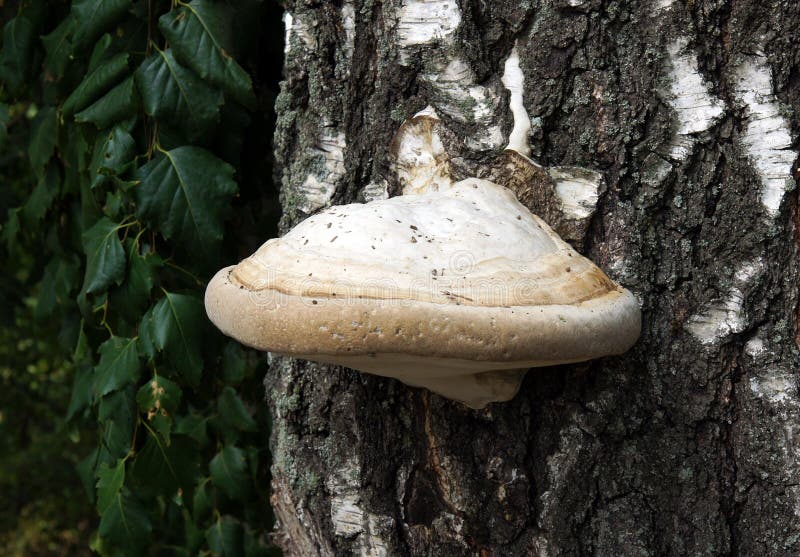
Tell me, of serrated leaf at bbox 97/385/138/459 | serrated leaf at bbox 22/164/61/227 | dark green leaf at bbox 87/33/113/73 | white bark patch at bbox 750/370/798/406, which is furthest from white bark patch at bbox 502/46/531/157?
serrated leaf at bbox 22/164/61/227

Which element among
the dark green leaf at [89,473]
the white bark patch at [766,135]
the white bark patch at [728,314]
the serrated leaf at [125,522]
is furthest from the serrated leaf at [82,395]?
the white bark patch at [766,135]

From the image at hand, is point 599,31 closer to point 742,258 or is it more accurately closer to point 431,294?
point 742,258

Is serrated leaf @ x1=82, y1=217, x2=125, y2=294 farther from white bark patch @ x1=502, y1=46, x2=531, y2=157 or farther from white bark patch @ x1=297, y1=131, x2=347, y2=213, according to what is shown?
white bark patch @ x1=502, y1=46, x2=531, y2=157

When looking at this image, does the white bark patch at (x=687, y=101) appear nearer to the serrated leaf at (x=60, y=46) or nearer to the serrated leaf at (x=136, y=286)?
the serrated leaf at (x=136, y=286)

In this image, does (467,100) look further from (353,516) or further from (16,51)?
(16,51)

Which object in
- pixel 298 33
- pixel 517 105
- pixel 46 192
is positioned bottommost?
pixel 46 192

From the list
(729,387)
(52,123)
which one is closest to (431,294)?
(729,387)

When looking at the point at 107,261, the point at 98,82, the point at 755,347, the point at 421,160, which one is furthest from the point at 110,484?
the point at 755,347
